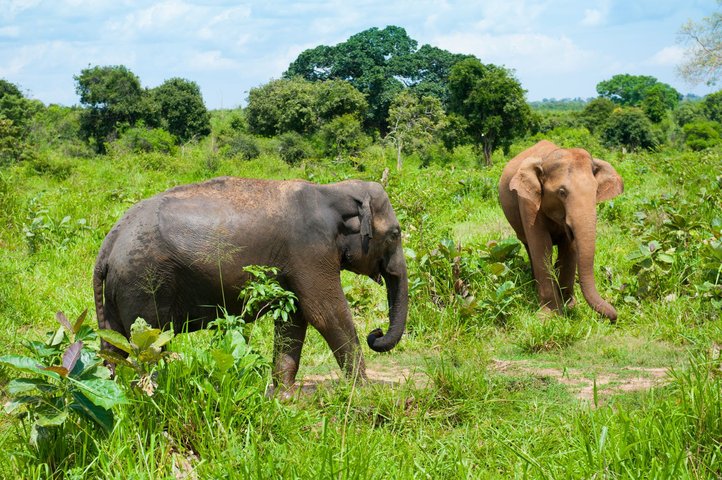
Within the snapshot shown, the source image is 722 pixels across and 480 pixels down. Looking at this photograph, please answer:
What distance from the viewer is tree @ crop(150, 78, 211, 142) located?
41.8 m

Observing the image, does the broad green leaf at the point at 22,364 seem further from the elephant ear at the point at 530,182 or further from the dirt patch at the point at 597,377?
the elephant ear at the point at 530,182

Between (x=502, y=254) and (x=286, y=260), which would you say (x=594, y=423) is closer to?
(x=286, y=260)

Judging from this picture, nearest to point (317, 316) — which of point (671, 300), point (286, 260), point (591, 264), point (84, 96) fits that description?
point (286, 260)

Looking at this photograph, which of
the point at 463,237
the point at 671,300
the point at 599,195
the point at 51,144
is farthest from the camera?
the point at 51,144

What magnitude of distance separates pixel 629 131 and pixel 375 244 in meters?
45.1

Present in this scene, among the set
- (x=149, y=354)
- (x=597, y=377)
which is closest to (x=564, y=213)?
(x=597, y=377)

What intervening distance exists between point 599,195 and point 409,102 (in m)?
29.5

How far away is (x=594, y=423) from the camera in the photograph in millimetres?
3719

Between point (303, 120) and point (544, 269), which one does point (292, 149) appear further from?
point (544, 269)

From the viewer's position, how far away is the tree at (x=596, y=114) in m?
54.0

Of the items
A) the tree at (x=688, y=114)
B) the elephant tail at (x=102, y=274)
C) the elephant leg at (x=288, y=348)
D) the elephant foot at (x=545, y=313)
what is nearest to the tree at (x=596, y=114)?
the tree at (x=688, y=114)

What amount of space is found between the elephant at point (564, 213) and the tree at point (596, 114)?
46.0 metres

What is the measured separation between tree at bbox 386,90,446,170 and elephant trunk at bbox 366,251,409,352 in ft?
96.2

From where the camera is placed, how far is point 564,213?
7.88m
